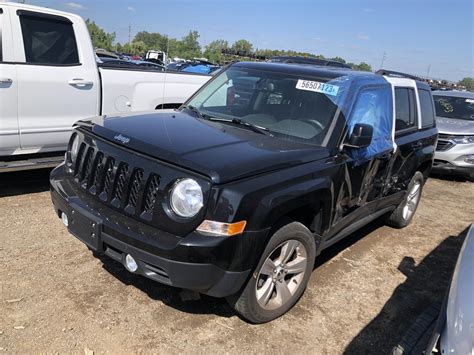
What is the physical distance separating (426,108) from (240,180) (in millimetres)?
4029

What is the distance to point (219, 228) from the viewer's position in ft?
8.72

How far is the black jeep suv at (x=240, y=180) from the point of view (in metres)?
2.71

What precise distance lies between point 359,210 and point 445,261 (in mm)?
1647

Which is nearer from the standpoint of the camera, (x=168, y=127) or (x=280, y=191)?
(x=280, y=191)

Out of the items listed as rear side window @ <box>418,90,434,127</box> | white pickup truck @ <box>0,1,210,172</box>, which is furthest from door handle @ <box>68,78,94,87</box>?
rear side window @ <box>418,90,434,127</box>

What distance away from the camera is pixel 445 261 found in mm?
5102

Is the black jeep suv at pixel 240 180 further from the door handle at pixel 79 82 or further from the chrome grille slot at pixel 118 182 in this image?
the door handle at pixel 79 82

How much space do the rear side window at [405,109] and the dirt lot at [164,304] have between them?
1472 millimetres

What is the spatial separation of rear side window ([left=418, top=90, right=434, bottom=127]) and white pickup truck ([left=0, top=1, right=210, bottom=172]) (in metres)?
3.78

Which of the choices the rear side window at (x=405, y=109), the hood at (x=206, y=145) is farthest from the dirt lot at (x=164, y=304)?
the rear side window at (x=405, y=109)

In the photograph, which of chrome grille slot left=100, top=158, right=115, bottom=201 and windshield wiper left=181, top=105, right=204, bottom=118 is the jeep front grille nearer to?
chrome grille slot left=100, top=158, right=115, bottom=201

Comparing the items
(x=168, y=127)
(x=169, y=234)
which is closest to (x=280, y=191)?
(x=169, y=234)

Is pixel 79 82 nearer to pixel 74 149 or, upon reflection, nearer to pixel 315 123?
pixel 74 149

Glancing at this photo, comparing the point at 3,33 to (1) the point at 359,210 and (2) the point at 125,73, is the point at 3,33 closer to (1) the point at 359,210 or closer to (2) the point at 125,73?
(2) the point at 125,73
